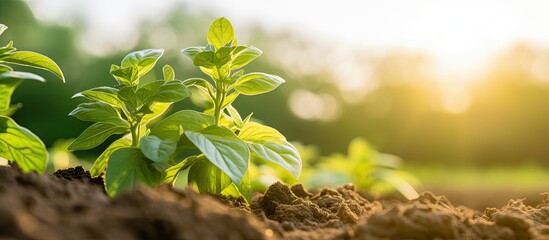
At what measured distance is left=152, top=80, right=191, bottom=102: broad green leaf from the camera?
207 cm

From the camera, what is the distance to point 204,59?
2.13 metres

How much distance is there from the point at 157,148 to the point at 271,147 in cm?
43

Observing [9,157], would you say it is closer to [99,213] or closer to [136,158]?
[136,158]

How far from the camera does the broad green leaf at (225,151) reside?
1808 mm

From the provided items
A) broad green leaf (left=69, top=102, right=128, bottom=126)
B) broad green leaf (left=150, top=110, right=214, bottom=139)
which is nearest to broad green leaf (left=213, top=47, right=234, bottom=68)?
broad green leaf (left=150, top=110, right=214, bottom=139)

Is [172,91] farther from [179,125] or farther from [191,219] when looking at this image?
[191,219]

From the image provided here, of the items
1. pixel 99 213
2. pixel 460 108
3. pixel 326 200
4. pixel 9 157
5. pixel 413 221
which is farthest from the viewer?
pixel 460 108

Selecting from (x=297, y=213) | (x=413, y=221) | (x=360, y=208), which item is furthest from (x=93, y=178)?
(x=413, y=221)

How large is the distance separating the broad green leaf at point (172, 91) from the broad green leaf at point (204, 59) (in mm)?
106

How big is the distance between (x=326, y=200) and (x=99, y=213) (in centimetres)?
129

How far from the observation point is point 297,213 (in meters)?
2.08

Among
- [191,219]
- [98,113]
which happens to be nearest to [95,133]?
[98,113]

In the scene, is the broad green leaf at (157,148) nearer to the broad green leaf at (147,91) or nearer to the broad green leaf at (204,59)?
the broad green leaf at (147,91)

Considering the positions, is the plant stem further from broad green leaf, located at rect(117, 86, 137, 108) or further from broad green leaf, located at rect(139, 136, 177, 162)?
broad green leaf, located at rect(139, 136, 177, 162)
